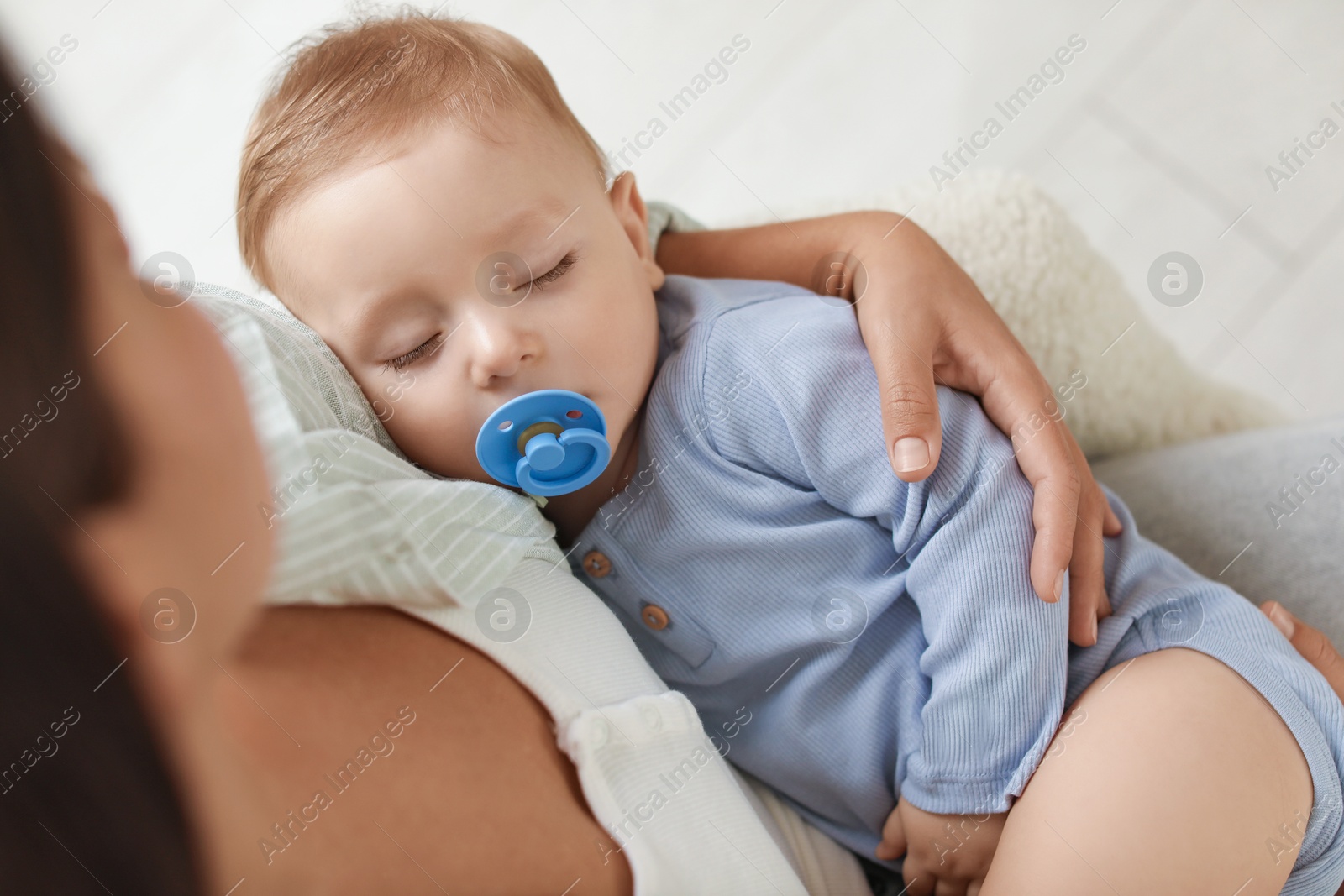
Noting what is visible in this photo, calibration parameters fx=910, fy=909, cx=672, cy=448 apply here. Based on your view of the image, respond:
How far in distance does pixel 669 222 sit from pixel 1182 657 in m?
0.74

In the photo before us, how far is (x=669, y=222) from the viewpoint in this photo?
114cm

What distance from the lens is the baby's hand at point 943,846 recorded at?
0.75m

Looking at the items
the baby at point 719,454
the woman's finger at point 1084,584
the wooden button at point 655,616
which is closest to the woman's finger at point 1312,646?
the baby at point 719,454

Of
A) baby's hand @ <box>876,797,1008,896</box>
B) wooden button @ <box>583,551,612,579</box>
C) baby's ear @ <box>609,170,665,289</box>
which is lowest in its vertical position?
wooden button @ <box>583,551,612,579</box>

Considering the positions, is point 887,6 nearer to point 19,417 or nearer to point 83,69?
point 83,69

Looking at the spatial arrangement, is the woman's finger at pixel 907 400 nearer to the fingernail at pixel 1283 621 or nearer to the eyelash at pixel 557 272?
the eyelash at pixel 557 272

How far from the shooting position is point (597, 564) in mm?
844

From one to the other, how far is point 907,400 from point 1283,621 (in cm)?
45

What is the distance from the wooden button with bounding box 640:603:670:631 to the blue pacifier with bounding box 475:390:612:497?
15cm

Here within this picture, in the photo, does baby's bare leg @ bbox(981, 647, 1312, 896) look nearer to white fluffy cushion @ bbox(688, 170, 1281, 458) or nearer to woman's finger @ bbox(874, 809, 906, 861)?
woman's finger @ bbox(874, 809, 906, 861)

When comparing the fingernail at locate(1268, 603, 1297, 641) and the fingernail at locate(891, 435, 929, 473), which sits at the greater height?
the fingernail at locate(1268, 603, 1297, 641)

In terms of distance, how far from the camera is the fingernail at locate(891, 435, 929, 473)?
711mm

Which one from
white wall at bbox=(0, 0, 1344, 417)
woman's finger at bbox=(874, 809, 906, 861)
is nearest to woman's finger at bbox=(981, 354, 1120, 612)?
woman's finger at bbox=(874, 809, 906, 861)

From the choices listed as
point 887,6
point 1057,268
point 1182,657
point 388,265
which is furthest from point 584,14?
point 1182,657
